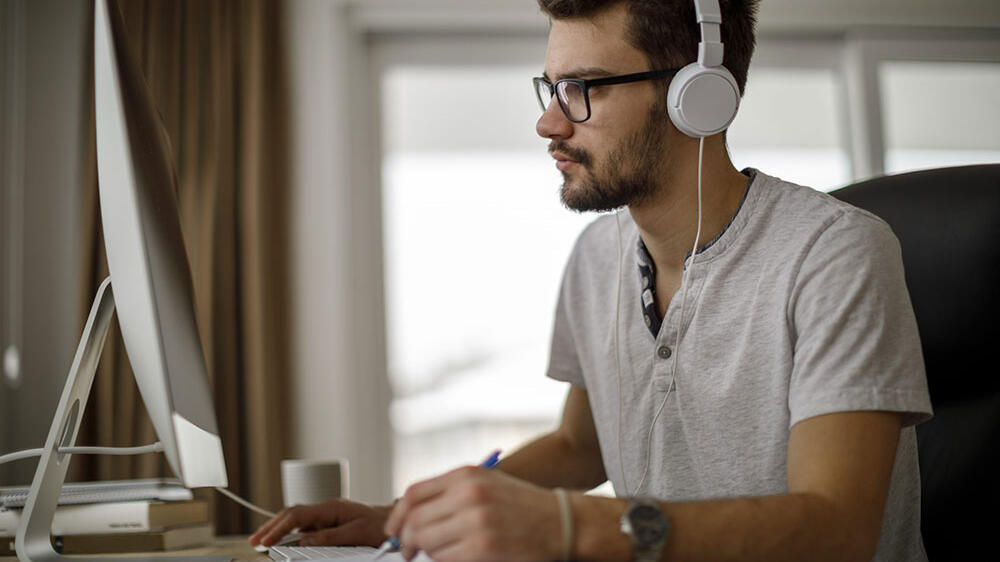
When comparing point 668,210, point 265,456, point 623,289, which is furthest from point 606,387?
point 265,456

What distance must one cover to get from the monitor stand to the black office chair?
0.83 meters

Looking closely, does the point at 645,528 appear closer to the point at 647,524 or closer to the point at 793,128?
the point at 647,524

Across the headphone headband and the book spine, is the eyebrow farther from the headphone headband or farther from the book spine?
the book spine

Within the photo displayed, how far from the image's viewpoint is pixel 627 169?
1104 mm

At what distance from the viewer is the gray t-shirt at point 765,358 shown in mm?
834

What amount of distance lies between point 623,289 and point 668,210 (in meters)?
0.14

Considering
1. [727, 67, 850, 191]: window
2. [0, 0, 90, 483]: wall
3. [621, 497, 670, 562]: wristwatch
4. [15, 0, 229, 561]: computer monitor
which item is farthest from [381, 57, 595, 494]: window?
[621, 497, 670, 562]: wristwatch

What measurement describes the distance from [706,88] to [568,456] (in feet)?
1.87

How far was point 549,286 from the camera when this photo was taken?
289 centimetres

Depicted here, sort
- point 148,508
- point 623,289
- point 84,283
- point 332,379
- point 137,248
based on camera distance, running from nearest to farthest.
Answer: point 137,248
point 148,508
point 623,289
point 84,283
point 332,379

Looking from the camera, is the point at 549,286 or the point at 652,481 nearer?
the point at 652,481

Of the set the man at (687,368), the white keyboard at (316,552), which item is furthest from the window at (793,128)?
the white keyboard at (316,552)

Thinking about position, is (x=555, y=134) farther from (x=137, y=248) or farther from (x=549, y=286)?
(x=549, y=286)

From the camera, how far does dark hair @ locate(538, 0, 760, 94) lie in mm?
1084
